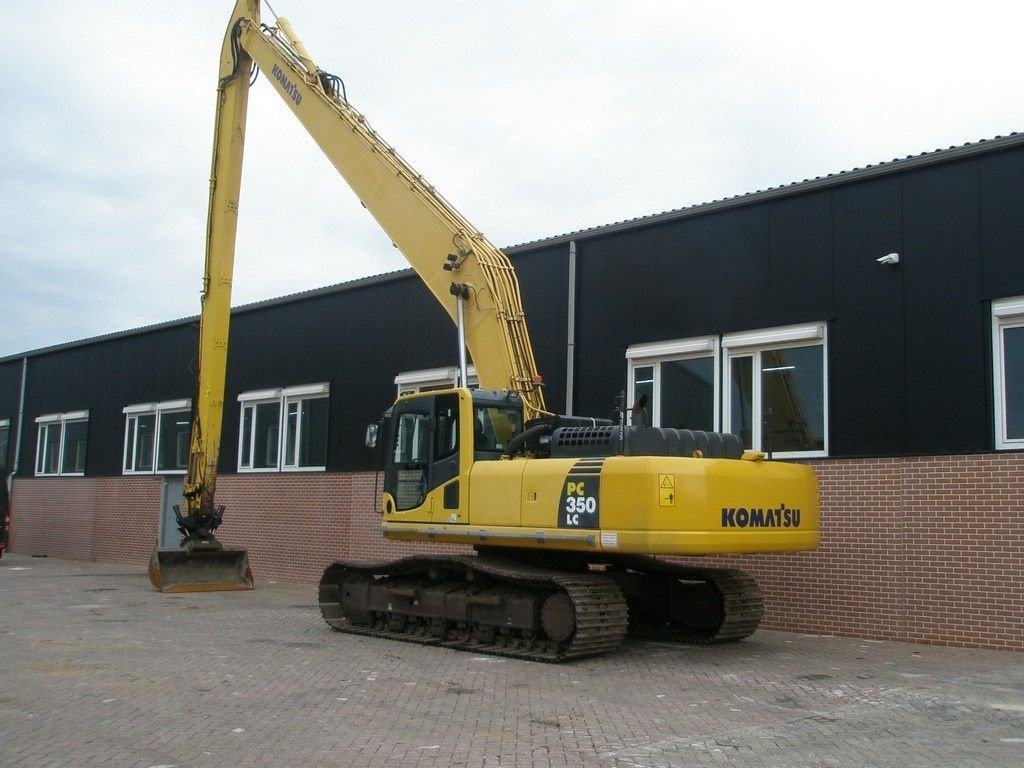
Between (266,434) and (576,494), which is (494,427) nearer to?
(576,494)

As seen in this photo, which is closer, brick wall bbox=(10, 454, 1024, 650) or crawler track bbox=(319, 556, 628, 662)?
crawler track bbox=(319, 556, 628, 662)

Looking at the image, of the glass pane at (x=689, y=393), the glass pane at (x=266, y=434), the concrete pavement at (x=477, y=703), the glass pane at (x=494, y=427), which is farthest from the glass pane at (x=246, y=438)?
the glass pane at (x=494, y=427)

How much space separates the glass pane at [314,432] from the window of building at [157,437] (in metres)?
4.01

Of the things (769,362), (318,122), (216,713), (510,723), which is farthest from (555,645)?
(318,122)

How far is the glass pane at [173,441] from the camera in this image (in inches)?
922

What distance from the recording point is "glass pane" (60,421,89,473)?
26.8 m

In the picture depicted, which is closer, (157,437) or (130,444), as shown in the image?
(157,437)

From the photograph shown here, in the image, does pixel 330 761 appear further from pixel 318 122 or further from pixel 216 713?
pixel 318 122

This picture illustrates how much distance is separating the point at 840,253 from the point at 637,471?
4.99m

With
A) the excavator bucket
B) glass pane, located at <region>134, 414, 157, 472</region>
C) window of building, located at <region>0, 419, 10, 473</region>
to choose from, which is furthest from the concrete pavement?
window of building, located at <region>0, 419, 10, 473</region>

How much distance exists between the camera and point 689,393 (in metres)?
14.4

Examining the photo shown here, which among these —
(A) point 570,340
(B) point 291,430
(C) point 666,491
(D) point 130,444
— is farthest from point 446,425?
(D) point 130,444

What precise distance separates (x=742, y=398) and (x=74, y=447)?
19.5 meters

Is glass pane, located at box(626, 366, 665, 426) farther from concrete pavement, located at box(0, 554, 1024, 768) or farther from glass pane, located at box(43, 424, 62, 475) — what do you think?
glass pane, located at box(43, 424, 62, 475)
